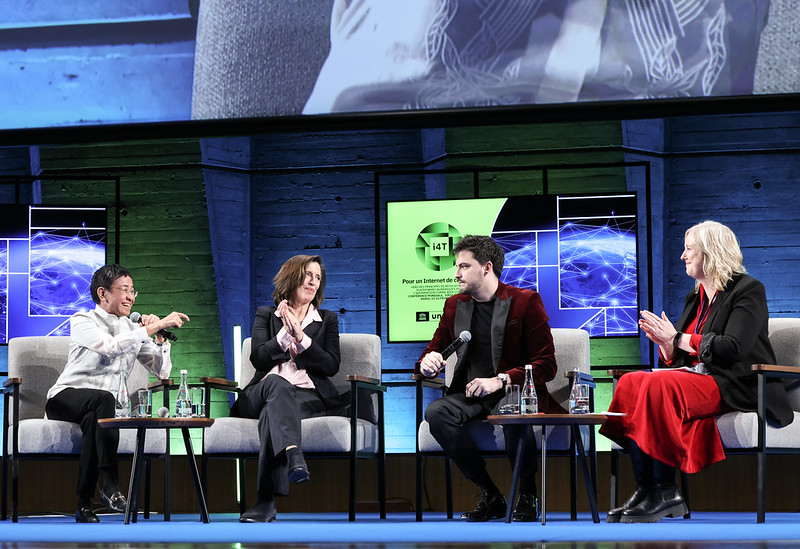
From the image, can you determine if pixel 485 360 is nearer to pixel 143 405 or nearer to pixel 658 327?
pixel 658 327

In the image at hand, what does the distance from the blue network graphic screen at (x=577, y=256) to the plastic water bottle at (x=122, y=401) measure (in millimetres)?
2308

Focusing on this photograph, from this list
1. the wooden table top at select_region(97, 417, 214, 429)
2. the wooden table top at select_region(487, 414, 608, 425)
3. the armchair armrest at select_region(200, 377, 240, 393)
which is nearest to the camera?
the wooden table top at select_region(487, 414, 608, 425)

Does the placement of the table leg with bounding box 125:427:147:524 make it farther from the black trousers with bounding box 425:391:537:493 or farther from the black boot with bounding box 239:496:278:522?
the black trousers with bounding box 425:391:537:493

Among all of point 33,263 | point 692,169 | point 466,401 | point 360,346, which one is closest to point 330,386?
point 360,346

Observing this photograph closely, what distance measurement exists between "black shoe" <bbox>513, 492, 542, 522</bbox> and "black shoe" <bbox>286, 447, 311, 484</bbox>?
0.86 metres

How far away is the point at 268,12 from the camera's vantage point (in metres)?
6.20

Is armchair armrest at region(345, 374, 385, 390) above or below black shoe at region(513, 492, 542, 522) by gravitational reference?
above

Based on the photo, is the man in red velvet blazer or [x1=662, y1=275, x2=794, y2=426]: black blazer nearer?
[x1=662, y1=275, x2=794, y2=426]: black blazer

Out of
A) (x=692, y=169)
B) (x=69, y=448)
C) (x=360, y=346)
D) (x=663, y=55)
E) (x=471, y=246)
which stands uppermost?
(x=663, y=55)

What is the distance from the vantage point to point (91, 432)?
4762mm

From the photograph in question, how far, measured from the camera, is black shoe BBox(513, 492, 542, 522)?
4340 millimetres

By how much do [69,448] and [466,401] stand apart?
5.76ft

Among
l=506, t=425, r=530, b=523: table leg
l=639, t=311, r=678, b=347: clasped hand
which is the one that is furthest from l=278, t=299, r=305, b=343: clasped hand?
l=639, t=311, r=678, b=347: clasped hand

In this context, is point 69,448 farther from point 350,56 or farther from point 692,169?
point 692,169
